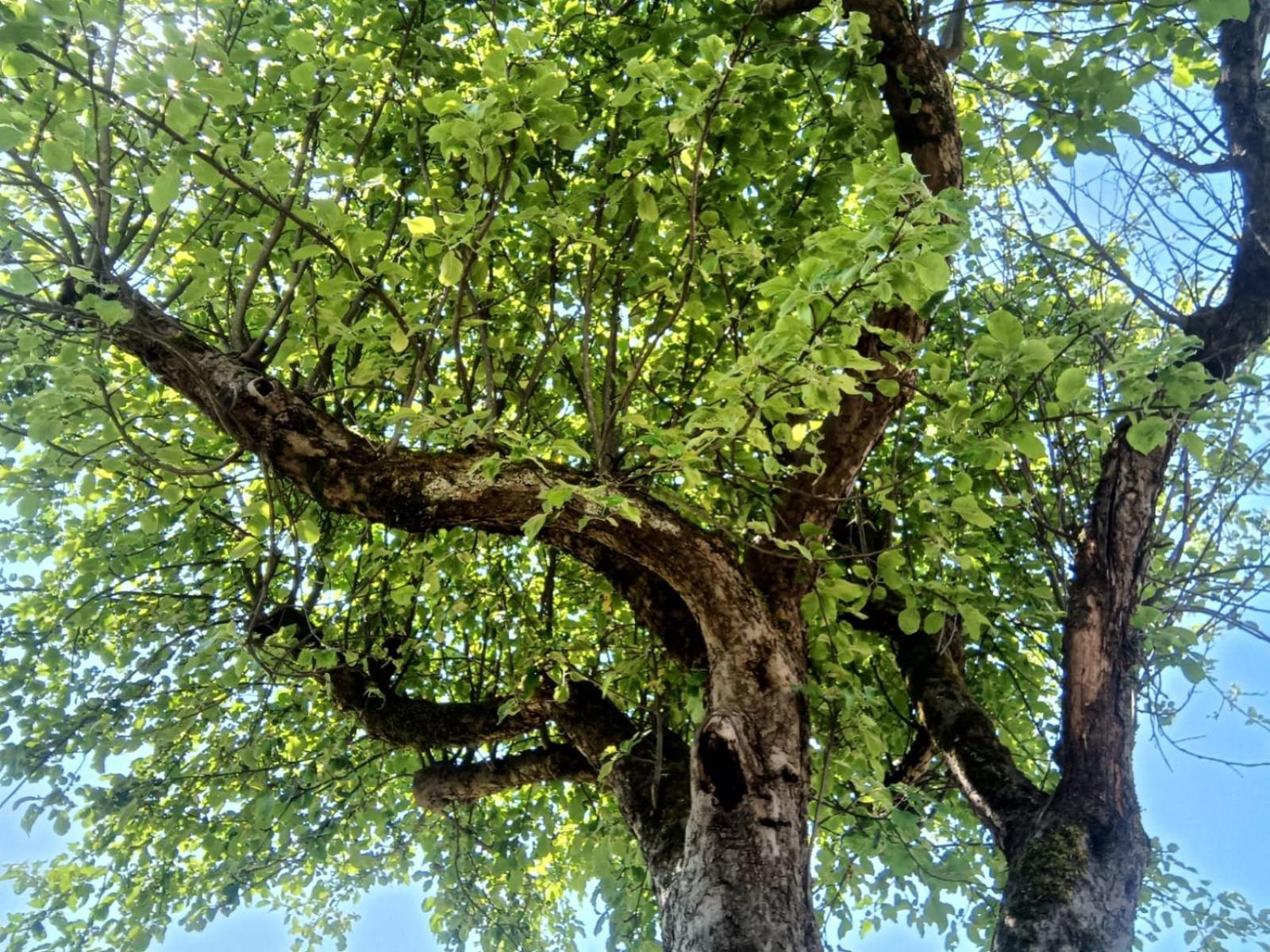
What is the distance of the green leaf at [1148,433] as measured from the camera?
312 centimetres

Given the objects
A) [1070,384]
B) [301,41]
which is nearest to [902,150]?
[1070,384]

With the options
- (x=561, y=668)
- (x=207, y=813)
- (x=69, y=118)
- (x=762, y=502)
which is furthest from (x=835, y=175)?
(x=207, y=813)

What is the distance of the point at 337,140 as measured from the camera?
413cm

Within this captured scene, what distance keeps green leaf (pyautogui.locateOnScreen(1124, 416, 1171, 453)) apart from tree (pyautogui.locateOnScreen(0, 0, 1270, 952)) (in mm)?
14

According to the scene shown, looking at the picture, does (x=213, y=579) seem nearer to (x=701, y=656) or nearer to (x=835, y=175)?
(x=701, y=656)

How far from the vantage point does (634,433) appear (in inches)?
193

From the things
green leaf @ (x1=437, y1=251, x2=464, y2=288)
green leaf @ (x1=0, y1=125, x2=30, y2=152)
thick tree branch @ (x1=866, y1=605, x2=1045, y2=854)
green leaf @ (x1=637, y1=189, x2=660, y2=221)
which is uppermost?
green leaf @ (x1=637, y1=189, x2=660, y2=221)

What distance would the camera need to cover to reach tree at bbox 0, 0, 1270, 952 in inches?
123

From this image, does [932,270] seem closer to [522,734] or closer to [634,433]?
[634,433]

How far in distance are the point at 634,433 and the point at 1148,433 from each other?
2.50 metres

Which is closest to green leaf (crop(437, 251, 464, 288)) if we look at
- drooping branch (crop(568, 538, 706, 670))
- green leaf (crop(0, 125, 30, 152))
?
green leaf (crop(0, 125, 30, 152))

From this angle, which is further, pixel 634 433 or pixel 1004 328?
pixel 634 433

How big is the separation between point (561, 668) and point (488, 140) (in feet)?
8.60

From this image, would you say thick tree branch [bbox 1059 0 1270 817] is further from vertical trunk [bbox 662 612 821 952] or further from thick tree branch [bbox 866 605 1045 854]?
vertical trunk [bbox 662 612 821 952]
